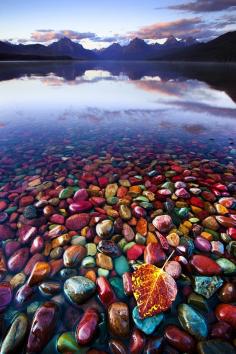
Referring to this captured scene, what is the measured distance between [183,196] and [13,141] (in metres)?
5.21

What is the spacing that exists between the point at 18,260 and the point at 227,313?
2224 mm

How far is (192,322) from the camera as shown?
6.99 ft

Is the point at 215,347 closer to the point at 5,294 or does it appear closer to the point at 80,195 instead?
the point at 5,294

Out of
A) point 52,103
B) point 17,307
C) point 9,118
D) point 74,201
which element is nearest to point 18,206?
point 74,201

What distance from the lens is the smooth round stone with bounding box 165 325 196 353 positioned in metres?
1.97

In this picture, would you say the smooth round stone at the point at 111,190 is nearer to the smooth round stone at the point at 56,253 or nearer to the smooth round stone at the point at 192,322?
the smooth round stone at the point at 56,253

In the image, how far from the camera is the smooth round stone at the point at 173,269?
2586 mm

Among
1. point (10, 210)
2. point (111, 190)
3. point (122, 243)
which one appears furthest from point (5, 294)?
point (111, 190)

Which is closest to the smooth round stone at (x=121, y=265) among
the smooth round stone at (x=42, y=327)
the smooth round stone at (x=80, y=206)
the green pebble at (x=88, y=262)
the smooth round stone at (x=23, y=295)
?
the green pebble at (x=88, y=262)

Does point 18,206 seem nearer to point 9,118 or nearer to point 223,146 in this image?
point 223,146

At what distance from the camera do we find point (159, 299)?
7.54 feet

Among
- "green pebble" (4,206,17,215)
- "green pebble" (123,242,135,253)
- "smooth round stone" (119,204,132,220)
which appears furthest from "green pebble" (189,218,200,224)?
"green pebble" (4,206,17,215)

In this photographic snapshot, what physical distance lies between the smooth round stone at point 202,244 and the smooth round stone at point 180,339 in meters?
1.11

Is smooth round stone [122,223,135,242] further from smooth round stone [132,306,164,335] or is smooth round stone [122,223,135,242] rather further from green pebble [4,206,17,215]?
green pebble [4,206,17,215]
